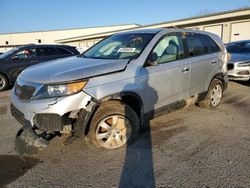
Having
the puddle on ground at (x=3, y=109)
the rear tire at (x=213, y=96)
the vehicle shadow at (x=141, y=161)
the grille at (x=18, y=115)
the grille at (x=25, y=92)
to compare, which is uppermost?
the grille at (x=25, y=92)

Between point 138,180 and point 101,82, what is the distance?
134cm

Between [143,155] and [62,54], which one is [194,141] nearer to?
[143,155]

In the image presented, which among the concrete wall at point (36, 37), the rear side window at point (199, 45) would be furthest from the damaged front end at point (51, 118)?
the concrete wall at point (36, 37)

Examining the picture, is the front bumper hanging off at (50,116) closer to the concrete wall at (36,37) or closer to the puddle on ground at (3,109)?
the puddle on ground at (3,109)

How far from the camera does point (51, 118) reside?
125 inches

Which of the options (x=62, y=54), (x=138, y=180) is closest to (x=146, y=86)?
(x=138, y=180)

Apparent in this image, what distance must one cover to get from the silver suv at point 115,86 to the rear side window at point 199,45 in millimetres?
21

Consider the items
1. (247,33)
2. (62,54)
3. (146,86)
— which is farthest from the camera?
(247,33)

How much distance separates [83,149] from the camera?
3.83 metres

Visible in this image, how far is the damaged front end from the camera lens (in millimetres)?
3168

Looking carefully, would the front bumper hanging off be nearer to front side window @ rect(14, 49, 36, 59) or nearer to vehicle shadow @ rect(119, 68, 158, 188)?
vehicle shadow @ rect(119, 68, 158, 188)

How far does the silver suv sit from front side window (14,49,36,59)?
17.5 feet

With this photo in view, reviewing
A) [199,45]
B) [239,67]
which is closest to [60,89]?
[199,45]

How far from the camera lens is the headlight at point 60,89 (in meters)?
3.21
